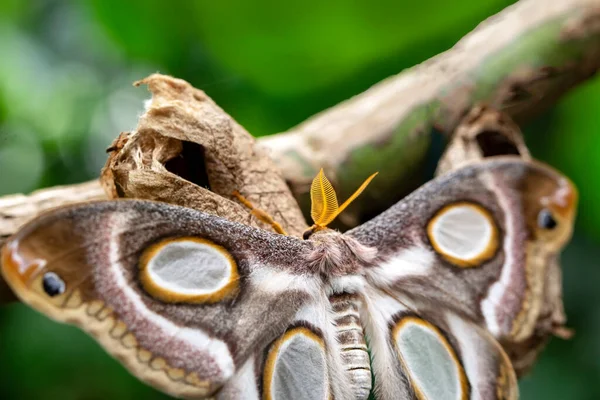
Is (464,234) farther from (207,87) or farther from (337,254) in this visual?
(207,87)

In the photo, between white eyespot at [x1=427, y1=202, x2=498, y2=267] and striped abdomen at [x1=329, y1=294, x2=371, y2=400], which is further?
white eyespot at [x1=427, y1=202, x2=498, y2=267]

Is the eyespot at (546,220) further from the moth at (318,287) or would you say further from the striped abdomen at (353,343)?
the striped abdomen at (353,343)

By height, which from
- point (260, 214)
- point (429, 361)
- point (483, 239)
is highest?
point (260, 214)

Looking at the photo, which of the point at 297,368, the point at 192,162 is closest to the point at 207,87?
the point at 192,162

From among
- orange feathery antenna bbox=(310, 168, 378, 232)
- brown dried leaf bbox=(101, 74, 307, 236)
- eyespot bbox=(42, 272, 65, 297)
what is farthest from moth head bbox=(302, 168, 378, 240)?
eyespot bbox=(42, 272, 65, 297)

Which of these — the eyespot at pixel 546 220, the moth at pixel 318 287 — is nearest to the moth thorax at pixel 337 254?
the moth at pixel 318 287

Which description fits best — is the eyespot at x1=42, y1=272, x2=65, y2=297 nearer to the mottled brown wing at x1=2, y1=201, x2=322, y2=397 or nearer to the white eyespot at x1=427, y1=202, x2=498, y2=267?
the mottled brown wing at x1=2, y1=201, x2=322, y2=397
